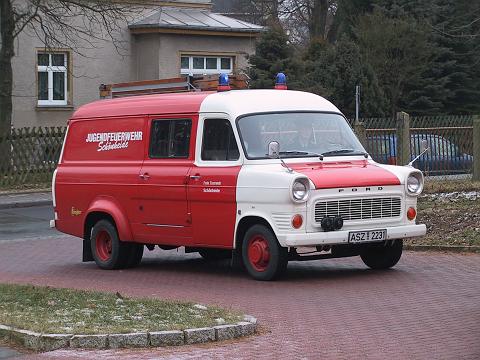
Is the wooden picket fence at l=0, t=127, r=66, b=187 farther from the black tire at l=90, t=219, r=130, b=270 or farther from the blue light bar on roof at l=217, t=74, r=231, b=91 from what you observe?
the blue light bar on roof at l=217, t=74, r=231, b=91

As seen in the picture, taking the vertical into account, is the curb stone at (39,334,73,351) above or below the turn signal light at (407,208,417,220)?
below

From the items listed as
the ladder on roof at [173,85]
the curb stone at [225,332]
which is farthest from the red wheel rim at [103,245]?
the curb stone at [225,332]

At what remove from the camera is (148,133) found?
46.6 ft

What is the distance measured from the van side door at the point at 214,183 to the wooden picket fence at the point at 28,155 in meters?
17.4

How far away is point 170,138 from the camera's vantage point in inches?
547

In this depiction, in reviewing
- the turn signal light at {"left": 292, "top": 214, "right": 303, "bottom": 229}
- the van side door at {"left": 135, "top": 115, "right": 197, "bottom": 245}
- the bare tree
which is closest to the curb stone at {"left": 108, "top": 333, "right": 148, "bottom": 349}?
the turn signal light at {"left": 292, "top": 214, "right": 303, "bottom": 229}

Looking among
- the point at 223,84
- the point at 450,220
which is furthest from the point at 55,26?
the point at 223,84

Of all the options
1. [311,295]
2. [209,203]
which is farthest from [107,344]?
[209,203]

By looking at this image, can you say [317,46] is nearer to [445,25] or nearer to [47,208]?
[445,25]

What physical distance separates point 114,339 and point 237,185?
4.38m

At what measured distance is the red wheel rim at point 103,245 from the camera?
14797mm

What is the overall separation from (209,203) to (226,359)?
494 centimetres

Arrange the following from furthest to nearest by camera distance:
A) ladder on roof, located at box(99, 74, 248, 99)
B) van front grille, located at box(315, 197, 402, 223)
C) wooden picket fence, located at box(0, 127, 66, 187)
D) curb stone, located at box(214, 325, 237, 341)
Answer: wooden picket fence, located at box(0, 127, 66, 187) < ladder on roof, located at box(99, 74, 248, 99) < van front grille, located at box(315, 197, 402, 223) < curb stone, located at box(214, 325, 237, 341)

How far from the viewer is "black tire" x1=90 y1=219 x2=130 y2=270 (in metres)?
14.5
